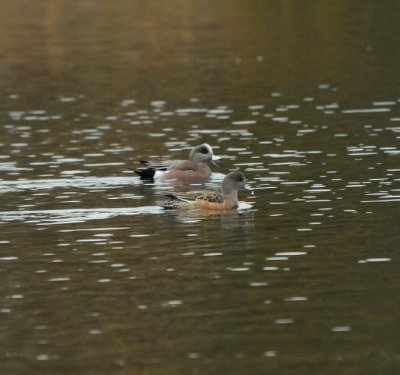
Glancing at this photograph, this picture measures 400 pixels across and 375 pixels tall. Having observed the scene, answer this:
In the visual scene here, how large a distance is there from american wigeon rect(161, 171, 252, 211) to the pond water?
0.83ft

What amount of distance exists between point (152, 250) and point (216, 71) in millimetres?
26217

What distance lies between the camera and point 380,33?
5422 centimetres

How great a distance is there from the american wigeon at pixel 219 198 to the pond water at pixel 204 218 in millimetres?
253

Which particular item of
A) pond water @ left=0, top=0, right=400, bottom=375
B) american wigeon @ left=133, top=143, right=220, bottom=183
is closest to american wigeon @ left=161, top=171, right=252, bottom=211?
pond water @ left=0, top=0, right=400, bottom=375

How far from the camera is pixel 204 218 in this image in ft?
75.2

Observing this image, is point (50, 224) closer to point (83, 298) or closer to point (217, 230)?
point (217, 230)

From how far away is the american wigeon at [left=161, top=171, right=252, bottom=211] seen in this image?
23422 mm

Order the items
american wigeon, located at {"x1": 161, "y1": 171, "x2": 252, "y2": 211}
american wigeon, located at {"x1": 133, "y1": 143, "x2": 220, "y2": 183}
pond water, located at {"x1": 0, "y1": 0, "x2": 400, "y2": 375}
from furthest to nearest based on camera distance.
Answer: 1. american wigeon, located at {"x1": 133, "y1": 143, "x2": 220, "y2": 183}
2. american wigeon, located at {"x1": 161, "y1": 171, "x2": 252, "y2": 211}
3. pond water, located at {"x1": 0, "y1": 0, "x2": 400, "y2": 375}

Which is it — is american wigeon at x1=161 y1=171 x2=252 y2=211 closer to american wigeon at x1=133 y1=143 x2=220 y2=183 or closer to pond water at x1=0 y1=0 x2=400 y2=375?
pond water at x1=0 y1=0 x2=400 y2=375

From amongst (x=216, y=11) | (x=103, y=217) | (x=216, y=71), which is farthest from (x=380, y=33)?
(x=103, y=217)

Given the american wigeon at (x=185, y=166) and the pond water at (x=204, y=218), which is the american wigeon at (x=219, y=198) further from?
the american wigeon at (x=185, y=166)

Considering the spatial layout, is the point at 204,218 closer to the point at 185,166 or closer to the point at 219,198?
the point at 219,198

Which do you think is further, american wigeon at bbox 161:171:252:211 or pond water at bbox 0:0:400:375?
american wigeon at bbox 161:171:252:211

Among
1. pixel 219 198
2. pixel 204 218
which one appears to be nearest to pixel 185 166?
pixel 219 198
